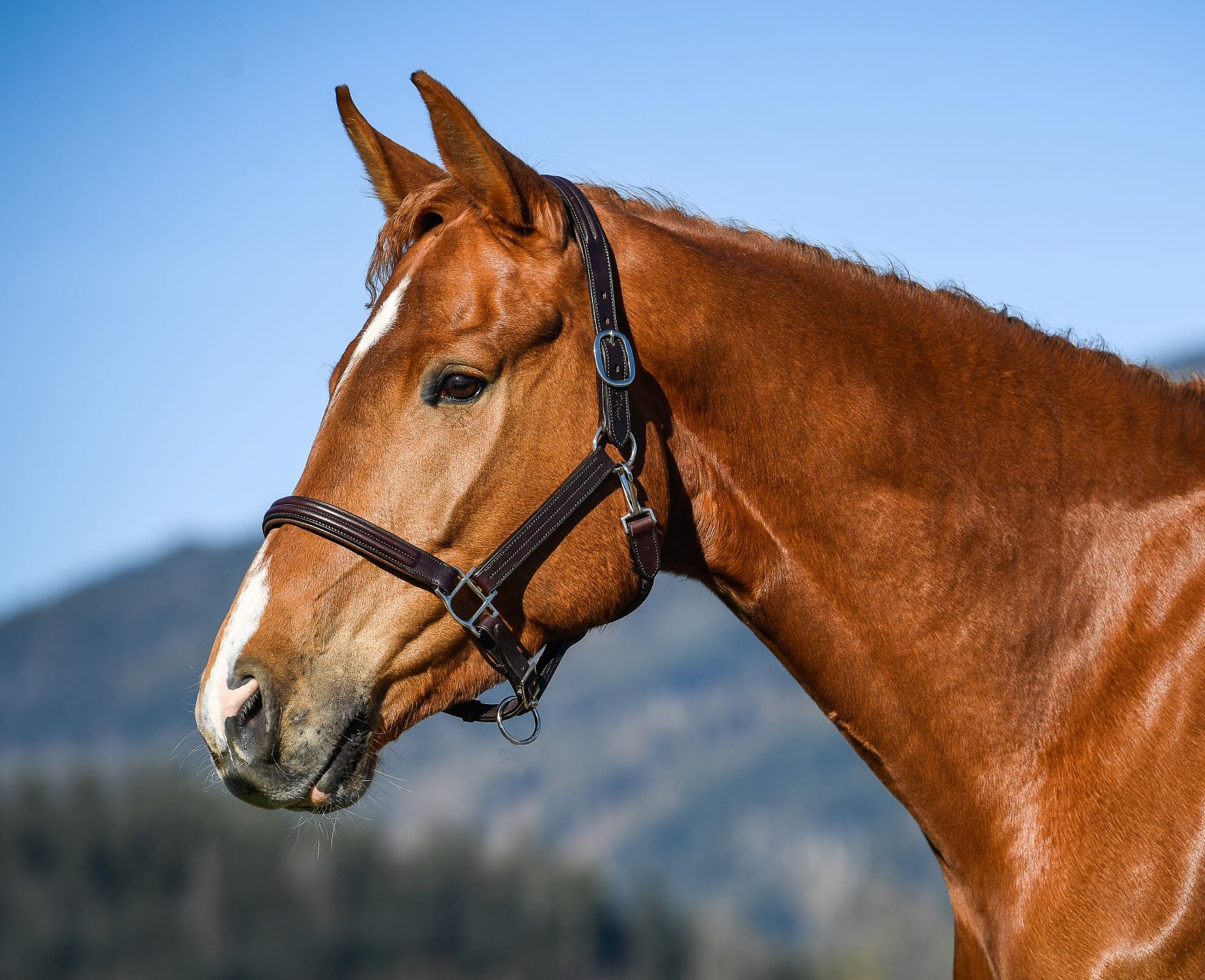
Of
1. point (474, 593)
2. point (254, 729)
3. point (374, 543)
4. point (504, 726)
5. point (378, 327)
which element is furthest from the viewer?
point (504, 726)

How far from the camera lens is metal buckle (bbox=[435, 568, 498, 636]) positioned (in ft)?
11.8

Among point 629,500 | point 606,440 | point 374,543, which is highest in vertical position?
point 606,440

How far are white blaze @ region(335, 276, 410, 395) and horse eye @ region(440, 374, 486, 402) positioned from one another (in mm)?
285

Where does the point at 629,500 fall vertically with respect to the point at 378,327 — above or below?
below

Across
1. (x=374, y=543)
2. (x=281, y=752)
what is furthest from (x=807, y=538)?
(x=281, y=752)

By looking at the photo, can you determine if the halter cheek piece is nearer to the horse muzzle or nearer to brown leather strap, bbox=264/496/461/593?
brown leather strap, bbox=264/496/461/593

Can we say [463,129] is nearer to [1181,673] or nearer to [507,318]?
[507,318]

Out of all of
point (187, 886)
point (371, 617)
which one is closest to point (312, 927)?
point (187, 886)

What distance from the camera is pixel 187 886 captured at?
7981 centimetres

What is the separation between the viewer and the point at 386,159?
4.35 meters

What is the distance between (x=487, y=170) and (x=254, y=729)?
1.92 metres

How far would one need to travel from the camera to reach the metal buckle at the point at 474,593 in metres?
3.60

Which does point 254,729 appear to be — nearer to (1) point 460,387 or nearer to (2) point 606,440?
(1) point 460,387

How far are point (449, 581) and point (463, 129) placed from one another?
1.44m
